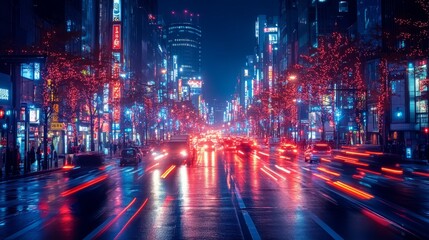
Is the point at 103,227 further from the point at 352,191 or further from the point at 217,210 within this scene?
the point at 352,191

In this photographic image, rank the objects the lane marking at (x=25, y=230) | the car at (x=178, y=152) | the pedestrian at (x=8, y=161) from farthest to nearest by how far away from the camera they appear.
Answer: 1. the car at (x=178, y=152)
2. the pedestrian at (x=8, y=161)
3. the lane marking at (x=25, y=230)

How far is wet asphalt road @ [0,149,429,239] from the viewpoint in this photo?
1477 cm

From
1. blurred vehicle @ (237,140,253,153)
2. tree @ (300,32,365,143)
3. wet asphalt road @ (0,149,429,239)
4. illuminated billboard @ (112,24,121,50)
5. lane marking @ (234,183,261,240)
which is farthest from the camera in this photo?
illuminated billboard @ (112,24,121,50)

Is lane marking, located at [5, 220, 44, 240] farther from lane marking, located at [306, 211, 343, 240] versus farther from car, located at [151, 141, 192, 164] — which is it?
car, located at [151, 141, 192, 164]

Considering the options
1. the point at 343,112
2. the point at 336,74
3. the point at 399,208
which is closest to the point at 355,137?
the point at 343,112

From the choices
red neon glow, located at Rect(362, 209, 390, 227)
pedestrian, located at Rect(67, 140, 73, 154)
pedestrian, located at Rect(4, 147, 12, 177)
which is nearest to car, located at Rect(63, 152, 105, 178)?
pedestrian, located at Rect(4, 147, 12, 177)

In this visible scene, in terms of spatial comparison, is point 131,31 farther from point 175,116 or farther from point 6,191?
point 6,191

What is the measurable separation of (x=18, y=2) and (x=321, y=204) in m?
45.1

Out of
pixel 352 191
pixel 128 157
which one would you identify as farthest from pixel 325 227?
pixel 128 157

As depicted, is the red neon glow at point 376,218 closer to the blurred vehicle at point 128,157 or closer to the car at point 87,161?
the car at point 87,161

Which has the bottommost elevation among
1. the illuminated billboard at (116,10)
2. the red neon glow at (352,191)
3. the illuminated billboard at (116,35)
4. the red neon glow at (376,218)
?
the red neon glow at (352,191)

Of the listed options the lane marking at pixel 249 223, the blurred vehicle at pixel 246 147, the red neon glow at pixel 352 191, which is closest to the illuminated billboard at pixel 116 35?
the blurred vehicle at pixel 246 147

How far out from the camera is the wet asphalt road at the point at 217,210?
14.8 m

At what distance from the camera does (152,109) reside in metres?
113
